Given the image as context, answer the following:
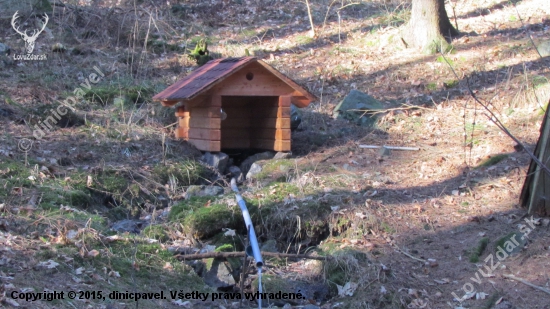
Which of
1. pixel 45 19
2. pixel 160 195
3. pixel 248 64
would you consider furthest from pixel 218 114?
pixel 45 19

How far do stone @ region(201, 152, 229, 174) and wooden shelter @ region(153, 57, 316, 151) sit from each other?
0.09m

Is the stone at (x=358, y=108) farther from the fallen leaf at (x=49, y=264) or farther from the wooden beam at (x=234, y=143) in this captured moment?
the fallen leaf at (x=49, y=264)

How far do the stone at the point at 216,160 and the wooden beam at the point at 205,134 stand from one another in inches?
8.5

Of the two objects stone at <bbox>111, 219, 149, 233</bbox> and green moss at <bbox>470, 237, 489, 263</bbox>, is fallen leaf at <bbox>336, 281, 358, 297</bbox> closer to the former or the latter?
green moss at <bbox>470, 237, 489, 263</bbox>

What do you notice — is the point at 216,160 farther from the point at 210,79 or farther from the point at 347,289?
the point at 347,289

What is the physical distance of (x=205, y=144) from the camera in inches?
294

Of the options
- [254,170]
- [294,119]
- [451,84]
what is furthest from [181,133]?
[451,84]

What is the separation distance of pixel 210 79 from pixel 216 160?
104 cm

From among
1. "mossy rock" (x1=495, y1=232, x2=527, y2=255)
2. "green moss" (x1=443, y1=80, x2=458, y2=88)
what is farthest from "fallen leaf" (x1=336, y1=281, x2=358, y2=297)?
"green moss" (x1=443, y1=80, x2=458, y2=88)

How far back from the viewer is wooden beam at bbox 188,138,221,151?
7355 millimetres

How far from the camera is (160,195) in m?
6.34

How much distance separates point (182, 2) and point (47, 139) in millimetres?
8653

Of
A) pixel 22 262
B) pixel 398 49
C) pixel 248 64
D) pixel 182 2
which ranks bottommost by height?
pixel 22 262

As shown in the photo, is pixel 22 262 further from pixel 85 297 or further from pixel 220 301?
pixel 220 301
